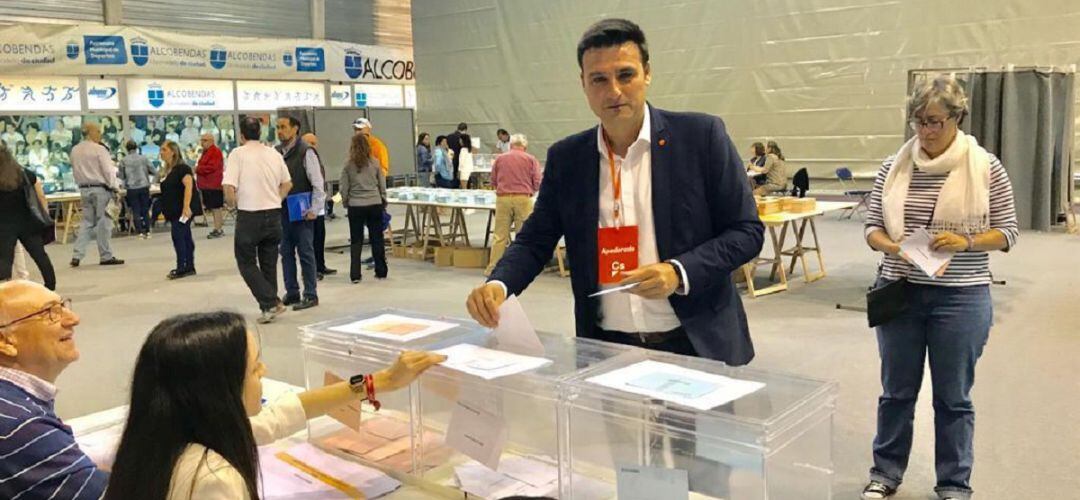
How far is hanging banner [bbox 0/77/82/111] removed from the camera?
12133 mm

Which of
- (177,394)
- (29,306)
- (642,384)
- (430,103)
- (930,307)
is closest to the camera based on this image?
(177,394)

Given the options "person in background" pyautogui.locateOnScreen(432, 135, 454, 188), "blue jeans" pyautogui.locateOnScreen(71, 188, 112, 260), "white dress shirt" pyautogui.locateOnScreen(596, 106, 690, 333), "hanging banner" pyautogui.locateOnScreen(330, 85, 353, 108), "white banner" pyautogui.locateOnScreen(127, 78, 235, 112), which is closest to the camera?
"white dress shirt" pyautogui.locateOnScreen(596, 106, 690, 333)

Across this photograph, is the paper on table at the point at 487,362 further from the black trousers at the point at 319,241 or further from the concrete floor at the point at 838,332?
the black trousers at the point at 319,241

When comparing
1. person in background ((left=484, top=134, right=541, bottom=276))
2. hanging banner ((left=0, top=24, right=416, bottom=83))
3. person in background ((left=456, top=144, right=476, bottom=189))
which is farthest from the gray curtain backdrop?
hanging banner ((left=0, top=24, right=416, bottom=83))

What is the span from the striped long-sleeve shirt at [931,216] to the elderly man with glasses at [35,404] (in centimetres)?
239

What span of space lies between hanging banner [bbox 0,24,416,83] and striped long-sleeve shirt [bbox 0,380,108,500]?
41.8ft

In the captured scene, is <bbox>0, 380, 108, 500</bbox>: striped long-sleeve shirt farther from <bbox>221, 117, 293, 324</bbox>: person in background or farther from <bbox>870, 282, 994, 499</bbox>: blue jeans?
<bbox>221, 117, 293, 324</bbox>: person in background

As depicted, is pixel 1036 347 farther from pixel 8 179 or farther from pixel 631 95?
pixel 8 179

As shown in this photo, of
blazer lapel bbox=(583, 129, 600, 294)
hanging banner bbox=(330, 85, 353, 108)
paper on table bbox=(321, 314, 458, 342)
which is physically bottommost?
paper on table bbox=(321, 314, 458, 342)

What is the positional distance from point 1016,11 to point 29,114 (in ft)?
45.5

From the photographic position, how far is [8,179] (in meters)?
6.09

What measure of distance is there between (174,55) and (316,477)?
13.7 metres

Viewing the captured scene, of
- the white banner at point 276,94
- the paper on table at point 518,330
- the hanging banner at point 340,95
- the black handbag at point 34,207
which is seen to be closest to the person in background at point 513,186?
the black handbag at point 34,207

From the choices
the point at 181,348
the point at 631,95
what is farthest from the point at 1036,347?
the point at 181,348
